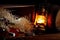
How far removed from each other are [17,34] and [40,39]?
258mm

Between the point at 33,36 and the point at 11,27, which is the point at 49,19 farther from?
the point at 11,27

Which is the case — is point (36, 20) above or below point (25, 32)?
above

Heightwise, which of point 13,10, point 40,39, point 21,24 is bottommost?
point 40,39

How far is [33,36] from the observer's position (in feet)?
7.04

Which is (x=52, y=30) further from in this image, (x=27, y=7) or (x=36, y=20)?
(x=27, y=7)

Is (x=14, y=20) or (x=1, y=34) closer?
(x=1, y=34)

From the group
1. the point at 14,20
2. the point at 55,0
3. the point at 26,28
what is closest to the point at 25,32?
Result: the point at 26,28

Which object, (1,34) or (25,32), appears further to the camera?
(25,32)

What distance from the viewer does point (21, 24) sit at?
7.24ft

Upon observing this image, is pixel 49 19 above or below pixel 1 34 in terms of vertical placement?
above

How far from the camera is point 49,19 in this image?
87.5 inches

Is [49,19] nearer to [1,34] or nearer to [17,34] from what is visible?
[17,34]

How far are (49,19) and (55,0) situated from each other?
0.23m

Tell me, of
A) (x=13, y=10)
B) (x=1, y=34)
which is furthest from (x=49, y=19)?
(x=1, y=34)
